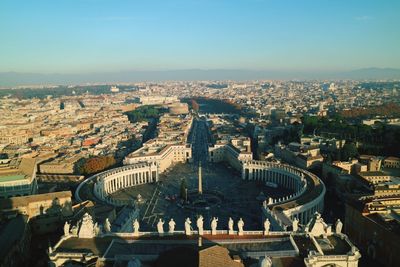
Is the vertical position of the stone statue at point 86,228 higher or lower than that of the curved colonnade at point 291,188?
higher

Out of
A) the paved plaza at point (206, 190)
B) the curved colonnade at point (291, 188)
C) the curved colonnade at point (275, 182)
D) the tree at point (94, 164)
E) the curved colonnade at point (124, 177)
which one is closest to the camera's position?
the curved colonnade at point (291, 188)

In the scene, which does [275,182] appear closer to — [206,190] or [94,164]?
[206,190]

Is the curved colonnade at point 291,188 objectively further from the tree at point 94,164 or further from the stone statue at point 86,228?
the tree at point 94,164

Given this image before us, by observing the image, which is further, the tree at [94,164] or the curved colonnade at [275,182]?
the tree at [94,164]

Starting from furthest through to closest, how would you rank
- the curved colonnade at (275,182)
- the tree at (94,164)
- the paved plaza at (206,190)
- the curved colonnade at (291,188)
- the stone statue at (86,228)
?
the tree at (94,164) < the paved plaza at (206,190) < the curved colonnade at (275,182) < the curved colonnade at (291,188) < the stone statue at (86,228)

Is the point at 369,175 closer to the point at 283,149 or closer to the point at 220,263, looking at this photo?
the point at 283,149

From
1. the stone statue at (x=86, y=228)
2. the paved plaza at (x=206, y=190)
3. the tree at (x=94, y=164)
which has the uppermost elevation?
the stone statue at (x=86, y=228)

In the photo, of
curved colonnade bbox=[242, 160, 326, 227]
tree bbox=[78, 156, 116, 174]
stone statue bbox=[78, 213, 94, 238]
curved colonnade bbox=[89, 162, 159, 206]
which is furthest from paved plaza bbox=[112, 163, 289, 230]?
stone statue bbox=[78, 213, 94, 238]

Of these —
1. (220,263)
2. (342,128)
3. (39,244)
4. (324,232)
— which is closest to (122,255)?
(220,263)

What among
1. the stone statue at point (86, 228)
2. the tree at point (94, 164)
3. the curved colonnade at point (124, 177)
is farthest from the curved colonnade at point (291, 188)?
the tree at point (94, 164)
